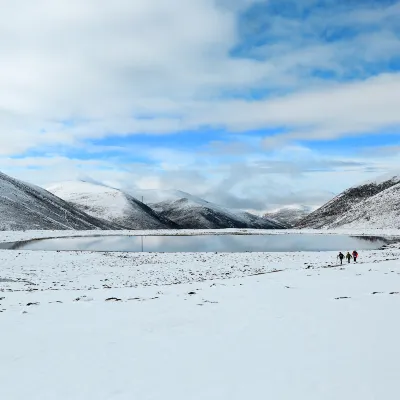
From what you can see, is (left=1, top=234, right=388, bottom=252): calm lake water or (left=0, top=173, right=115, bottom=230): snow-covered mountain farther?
(left=0, top=173, right=115, bottom=230): snow-covered mountain

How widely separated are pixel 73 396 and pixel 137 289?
1343 centimetres

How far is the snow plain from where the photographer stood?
8695 millimetres

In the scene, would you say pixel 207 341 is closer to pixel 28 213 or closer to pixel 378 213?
pixel 28 213

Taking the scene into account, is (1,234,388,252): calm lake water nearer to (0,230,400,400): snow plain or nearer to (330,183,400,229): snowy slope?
(0,230,400,400): snow plain

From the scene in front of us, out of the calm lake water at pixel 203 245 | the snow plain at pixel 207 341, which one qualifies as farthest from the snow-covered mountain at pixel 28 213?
the snow plain at pixel 207 341

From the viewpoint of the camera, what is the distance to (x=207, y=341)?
472 inches

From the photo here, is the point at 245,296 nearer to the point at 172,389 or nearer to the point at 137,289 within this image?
the point at 137,289

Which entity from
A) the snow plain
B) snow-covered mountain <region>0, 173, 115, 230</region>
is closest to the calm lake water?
the snow plain

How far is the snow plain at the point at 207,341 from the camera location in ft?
28.5

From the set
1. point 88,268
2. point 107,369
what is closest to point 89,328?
point 107,369

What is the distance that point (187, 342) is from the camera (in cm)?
1195

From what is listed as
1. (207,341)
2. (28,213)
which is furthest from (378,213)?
(207,341)

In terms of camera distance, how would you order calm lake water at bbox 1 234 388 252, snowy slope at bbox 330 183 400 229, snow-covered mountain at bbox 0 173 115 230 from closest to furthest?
1. calm lake water at bbox 1 234 388 252
2. snow-covered mountain at bbox 0 173 115 230
3. snowy slope at bbox 330 183 400 229

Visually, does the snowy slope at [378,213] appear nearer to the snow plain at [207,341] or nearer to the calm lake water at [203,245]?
the calm lake water at [203,245]
